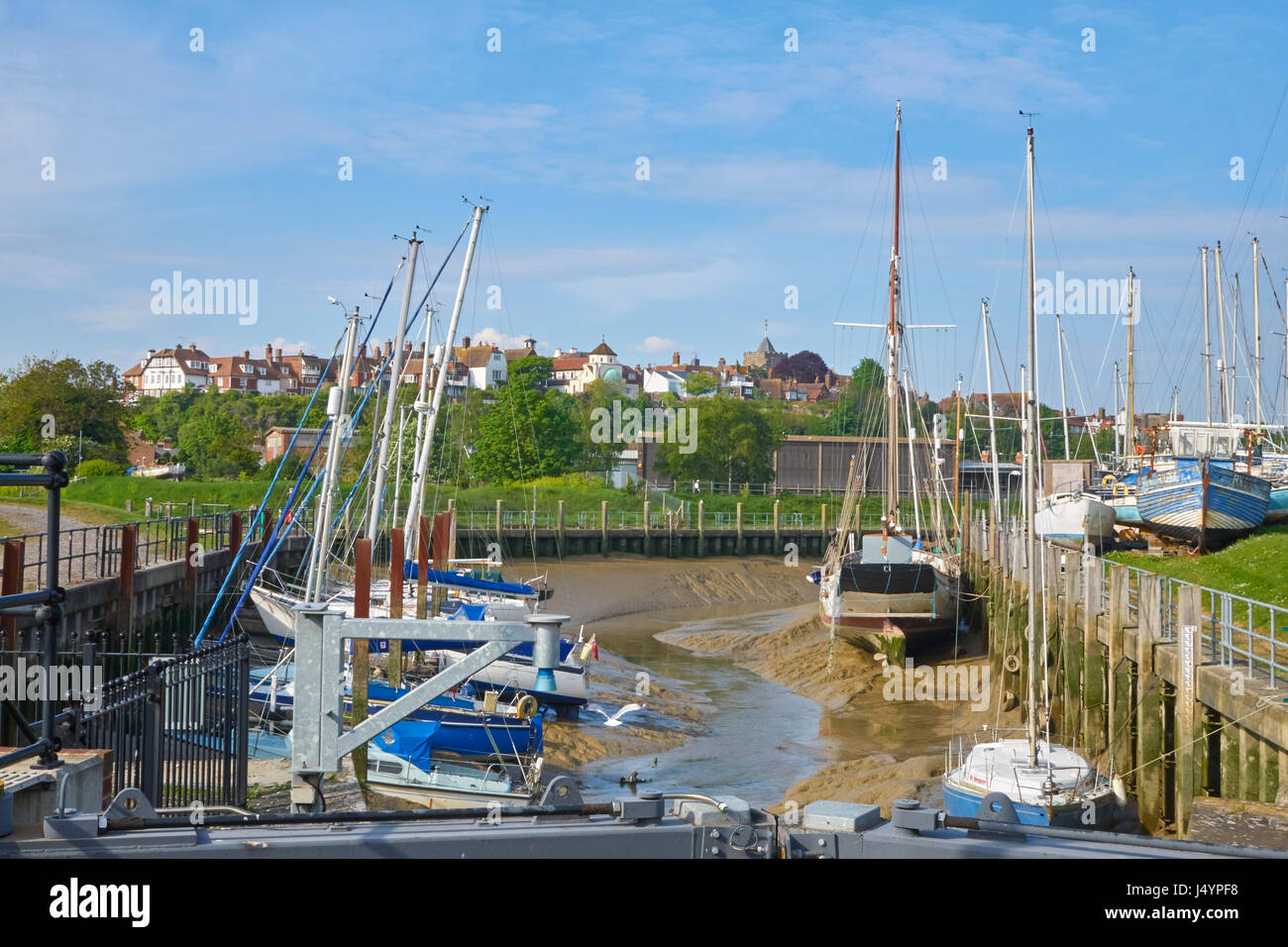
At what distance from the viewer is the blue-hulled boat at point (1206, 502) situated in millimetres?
30609

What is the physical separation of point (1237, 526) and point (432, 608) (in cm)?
2134

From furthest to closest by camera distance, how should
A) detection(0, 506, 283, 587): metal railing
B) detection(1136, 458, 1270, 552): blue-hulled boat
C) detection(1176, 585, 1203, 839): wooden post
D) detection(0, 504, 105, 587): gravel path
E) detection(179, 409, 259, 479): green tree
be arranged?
detection(179, 409, 259, 479): green tree < detection(1136, 458, 1270, 552): blue-hulled boat < detection(0, 504, 105, 587): gravel path < detection(0, 506, 283, 587): metal railing < detection(1176, 585, 1203, 839): wooden post

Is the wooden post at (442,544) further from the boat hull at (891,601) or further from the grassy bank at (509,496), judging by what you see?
the grassy bank at (509,496)

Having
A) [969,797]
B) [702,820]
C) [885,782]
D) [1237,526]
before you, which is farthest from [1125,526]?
[702,820]

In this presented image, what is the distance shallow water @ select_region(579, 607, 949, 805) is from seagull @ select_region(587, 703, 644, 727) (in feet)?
0.80

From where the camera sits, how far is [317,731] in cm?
421

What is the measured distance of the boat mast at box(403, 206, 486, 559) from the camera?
1129 inches

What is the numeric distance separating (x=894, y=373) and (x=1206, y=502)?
11007 mm

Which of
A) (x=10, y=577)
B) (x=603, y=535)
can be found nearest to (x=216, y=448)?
(x=603, y=535)

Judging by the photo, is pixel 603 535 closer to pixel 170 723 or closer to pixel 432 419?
pixel 432 419

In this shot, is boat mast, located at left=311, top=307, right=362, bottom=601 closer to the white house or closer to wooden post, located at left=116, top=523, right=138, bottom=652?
wooden post, located at left=116, top=523, right=138, bottom=652

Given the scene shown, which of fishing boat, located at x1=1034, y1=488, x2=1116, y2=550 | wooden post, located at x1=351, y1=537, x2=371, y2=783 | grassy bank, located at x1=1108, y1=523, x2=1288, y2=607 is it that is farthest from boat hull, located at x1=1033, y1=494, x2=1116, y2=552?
wooden post, located at x1=351, y1=537, x2=371, y2=783

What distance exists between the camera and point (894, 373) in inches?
1513
